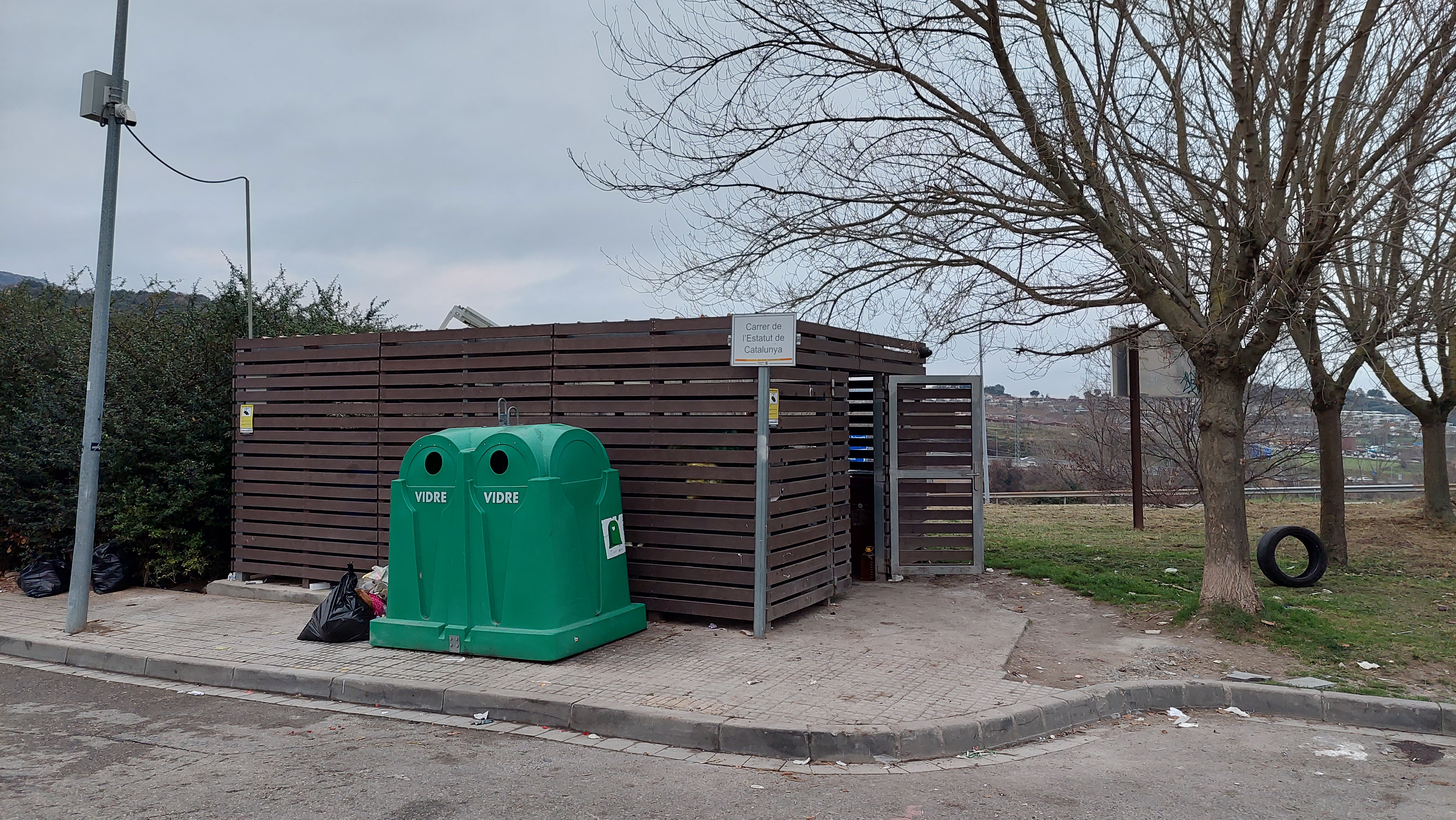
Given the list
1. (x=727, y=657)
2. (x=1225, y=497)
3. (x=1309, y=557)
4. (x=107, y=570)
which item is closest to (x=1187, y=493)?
(x=1309, y=557)

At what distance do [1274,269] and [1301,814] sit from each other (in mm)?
4414

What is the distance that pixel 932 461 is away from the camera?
34.4ft

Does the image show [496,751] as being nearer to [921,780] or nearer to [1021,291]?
[921,780]

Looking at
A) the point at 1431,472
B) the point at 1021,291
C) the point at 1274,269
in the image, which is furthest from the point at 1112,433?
the point at 1274,269

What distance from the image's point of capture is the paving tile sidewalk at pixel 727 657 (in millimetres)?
5980

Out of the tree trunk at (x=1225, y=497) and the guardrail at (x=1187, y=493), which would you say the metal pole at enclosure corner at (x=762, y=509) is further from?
the guardrail at (x=1187, y=493)

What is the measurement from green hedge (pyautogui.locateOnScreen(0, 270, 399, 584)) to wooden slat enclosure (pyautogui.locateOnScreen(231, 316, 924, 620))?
20.5 inches

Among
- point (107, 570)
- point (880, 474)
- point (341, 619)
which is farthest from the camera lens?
point (880, 474)

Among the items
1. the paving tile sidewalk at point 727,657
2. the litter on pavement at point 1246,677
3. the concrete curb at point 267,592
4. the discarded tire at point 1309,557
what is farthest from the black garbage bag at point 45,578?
the discarded tire at point 1309,557

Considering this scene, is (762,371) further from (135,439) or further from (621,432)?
(135,439)

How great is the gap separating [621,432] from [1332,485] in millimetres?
8568

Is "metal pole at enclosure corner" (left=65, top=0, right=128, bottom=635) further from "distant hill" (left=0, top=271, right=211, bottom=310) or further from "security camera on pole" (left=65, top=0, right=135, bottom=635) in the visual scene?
"distant hill" (left=0, top=271, right=211, bottom=310)

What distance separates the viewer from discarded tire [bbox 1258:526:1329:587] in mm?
9297

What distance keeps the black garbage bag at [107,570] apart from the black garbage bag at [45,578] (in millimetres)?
315
